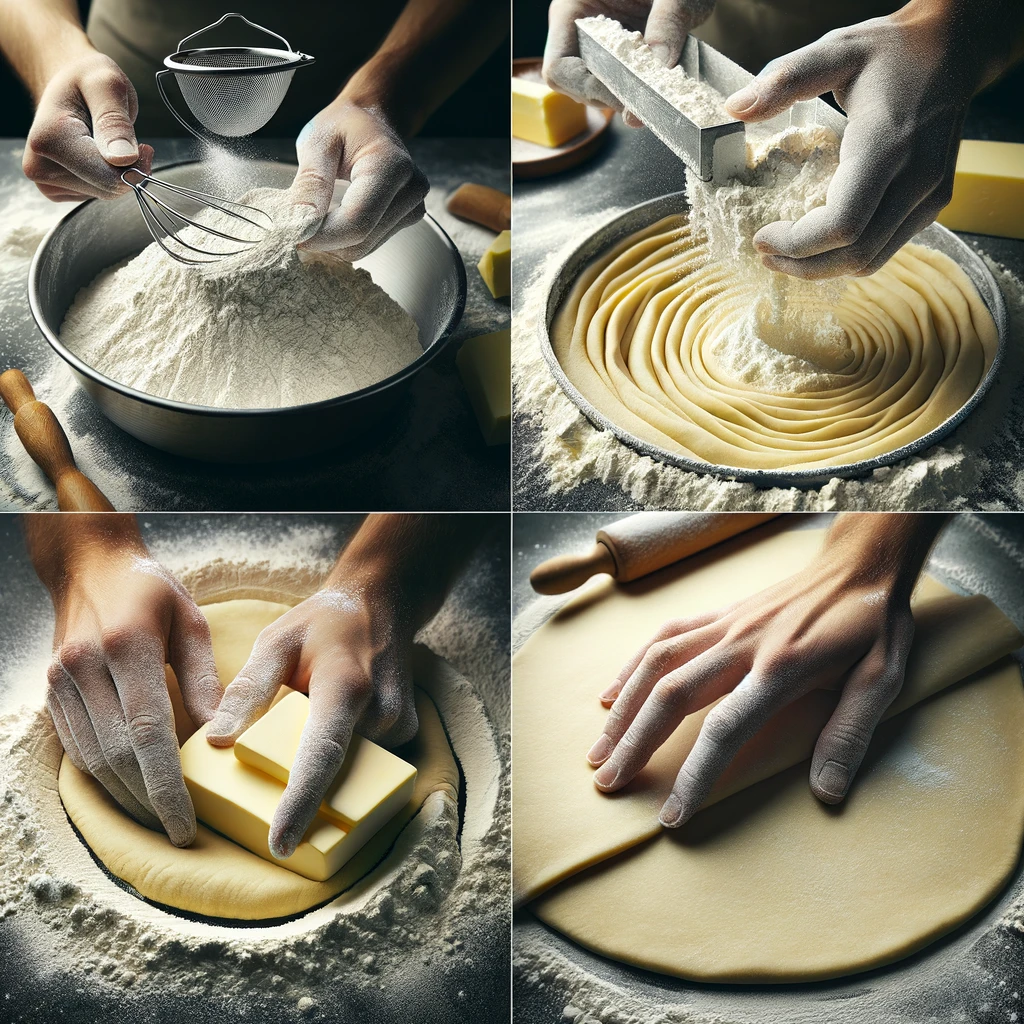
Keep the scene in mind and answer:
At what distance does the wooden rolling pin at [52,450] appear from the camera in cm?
81

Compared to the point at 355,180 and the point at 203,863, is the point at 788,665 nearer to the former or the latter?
the point at 203,863

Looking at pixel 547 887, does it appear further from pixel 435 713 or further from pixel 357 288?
pixel 357 288

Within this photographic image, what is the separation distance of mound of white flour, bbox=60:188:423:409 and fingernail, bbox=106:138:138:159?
97mm

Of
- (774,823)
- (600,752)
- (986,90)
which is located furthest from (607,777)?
(986,90)

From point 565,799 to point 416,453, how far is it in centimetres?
34

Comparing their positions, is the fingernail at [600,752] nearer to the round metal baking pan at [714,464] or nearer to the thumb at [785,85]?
the round metal baking pan at [714,464]

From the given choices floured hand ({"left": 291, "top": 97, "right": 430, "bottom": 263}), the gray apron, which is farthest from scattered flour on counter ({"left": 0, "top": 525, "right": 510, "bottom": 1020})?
the gray apron

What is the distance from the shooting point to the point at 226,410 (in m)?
0.74

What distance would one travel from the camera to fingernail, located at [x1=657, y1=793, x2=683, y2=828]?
0.72m

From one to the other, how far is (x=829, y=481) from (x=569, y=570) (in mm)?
243

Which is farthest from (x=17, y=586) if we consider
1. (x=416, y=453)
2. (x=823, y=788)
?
(x=823, y=788)

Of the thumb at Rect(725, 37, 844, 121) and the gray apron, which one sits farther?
the gray apron

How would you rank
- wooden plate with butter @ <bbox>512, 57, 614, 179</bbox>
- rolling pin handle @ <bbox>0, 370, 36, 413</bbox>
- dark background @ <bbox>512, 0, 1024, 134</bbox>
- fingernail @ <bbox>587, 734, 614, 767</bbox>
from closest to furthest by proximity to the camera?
fingernail @ <bbox>587, 734, 614, 767</bbox> < rolling pin handle @ <bbox>0, 370, 36, 413</bbox> < dark background @ <bbox>512, 0, 1024, 134</bbox> < wooden plate with butter @ <bbox>512, 57, 614, 179</bbox>

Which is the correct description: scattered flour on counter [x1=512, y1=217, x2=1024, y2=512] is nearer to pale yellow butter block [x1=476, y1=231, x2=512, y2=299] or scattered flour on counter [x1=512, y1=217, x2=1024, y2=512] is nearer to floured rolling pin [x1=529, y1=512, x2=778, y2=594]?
floured rolling pin [x1=529, y1=512, x2=778, y2=594]
